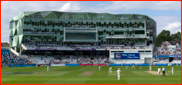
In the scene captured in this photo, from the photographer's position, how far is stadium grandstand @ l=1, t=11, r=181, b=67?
88250 mm

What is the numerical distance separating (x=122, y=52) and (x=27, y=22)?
3870 centimetres

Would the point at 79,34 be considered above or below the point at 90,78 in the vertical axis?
above

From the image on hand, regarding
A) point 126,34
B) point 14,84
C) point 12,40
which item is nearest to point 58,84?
point 14,84

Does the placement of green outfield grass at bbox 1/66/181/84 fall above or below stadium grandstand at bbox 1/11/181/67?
below

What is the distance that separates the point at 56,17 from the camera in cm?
9194

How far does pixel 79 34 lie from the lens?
9225cm

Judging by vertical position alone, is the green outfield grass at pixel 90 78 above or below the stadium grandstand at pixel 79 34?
below

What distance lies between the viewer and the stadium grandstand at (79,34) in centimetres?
8825

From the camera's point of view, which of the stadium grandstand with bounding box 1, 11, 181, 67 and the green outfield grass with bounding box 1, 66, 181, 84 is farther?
the stadium grandstand with bounding box 1, 11, 181, 67

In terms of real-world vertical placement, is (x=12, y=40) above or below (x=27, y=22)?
below

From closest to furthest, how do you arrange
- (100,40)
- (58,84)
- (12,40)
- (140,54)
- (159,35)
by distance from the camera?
(58,84), (140,54), (100,40), (12,40), (159,35)

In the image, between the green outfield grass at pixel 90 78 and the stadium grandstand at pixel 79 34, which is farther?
the stadium grandstand at pixel 79 34

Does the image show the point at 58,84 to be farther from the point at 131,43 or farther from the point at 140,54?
the point at 131,43

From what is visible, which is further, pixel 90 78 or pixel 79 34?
pixel 79 34
